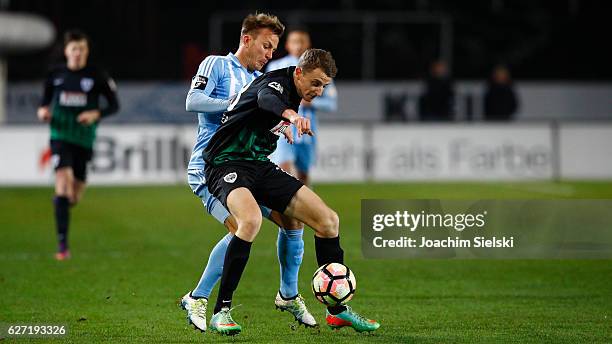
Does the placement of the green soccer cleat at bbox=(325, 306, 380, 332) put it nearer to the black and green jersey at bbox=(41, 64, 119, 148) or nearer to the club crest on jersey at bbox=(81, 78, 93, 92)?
the black and green jersey at bbox=(41, 64, 119, 148)

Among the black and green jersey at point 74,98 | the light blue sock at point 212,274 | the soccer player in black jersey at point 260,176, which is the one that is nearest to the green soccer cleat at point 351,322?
the soccer player in black jersey at point 260,176

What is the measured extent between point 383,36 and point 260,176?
66.8 feet

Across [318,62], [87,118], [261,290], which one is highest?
[318,62]

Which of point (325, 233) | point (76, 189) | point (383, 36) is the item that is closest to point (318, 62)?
point (325, 233)

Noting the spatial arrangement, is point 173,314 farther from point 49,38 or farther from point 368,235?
point 49,38

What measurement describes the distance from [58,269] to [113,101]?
87.5 inches

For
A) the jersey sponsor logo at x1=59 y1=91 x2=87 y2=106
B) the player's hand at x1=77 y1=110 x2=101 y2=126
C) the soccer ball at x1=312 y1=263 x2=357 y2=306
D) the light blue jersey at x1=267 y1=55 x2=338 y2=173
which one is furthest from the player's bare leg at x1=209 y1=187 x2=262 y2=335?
the light blue jersey at x1=267 y1=55 x2=338 y2=173

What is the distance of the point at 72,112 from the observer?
11.9m

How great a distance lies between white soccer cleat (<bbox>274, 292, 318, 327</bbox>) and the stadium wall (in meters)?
12.3

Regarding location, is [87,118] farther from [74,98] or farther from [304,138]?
[304,138]

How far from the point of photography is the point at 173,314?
805 cm

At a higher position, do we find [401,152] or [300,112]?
[300,112]

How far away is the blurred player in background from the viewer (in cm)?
1169

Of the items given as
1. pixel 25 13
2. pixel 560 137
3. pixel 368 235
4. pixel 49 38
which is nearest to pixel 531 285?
pixel 368 235
